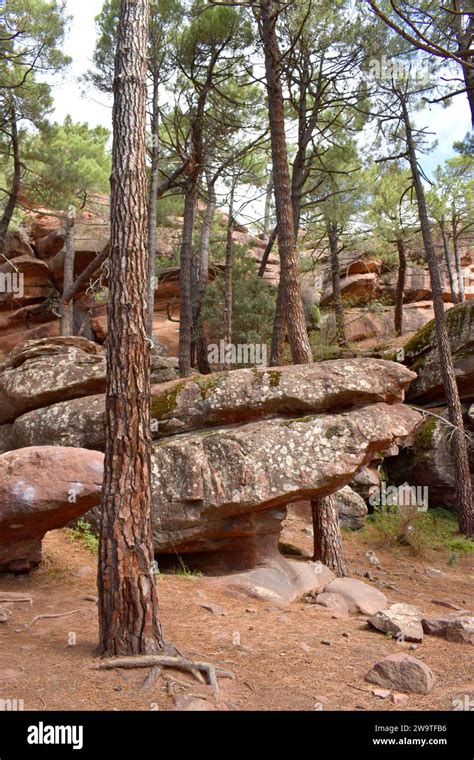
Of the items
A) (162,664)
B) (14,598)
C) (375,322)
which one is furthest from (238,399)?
(375,322)

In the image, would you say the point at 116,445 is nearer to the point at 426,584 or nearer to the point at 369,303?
the point at 426,584

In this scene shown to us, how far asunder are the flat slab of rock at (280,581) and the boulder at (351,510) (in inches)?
166

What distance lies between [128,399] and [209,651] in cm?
252

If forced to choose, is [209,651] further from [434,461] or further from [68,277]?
[68,277]

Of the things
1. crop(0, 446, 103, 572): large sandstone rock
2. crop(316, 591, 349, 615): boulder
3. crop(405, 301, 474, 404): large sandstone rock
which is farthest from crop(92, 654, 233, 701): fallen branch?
crop(405, 301, 474, 404): large sandstone rock

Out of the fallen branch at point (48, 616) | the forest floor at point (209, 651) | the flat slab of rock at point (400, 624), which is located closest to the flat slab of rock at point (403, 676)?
the forest floor at point (209, 651)

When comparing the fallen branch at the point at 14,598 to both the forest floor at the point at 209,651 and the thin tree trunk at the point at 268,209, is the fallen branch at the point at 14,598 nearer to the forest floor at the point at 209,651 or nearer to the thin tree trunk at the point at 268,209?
the forest floor at the point at 209,651

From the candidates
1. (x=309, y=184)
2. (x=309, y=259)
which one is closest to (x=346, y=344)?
(x=309, y=259)

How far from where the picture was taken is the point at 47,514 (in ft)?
22.5

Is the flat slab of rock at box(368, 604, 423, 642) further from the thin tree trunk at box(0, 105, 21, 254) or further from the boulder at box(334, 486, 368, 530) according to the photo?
the thin tree trunk at box(0, 105, 21, 254)

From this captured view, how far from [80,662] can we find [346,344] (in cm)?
1761

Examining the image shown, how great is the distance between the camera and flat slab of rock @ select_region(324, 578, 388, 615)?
7.72 m

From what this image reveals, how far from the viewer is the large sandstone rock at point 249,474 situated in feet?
26.8

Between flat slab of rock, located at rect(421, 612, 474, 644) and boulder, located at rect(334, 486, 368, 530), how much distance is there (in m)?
6.36
